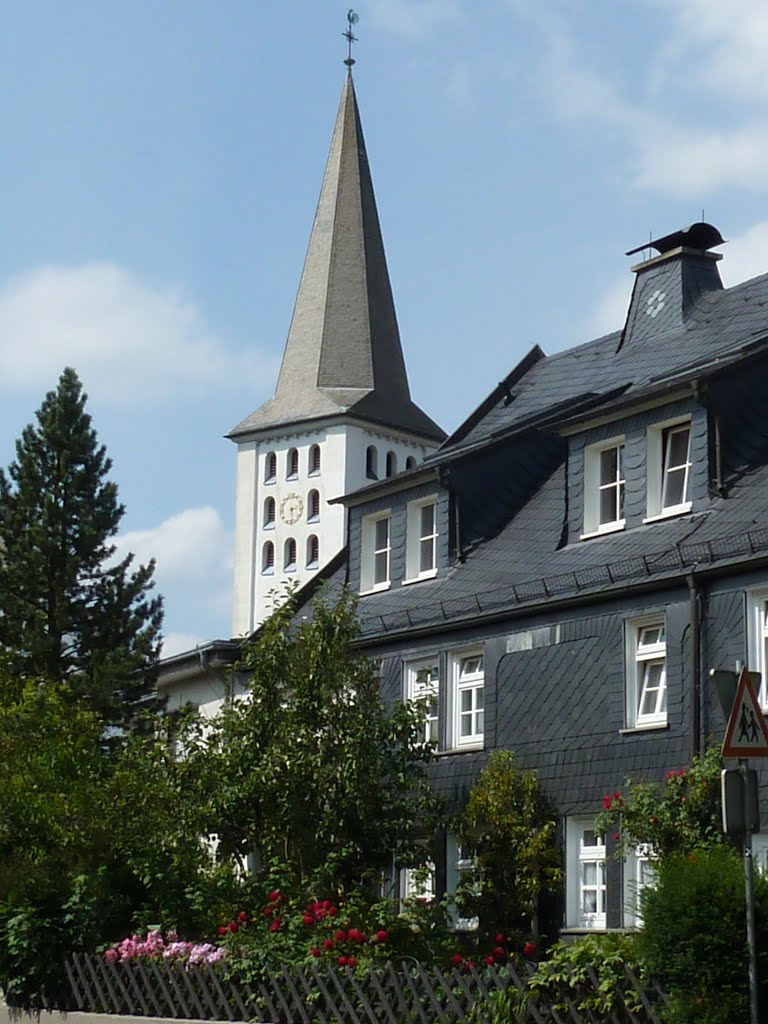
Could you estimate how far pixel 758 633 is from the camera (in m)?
24.8

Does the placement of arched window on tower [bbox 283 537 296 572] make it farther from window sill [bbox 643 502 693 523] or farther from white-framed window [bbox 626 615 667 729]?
white-framed window [bbox 626 615 667 729]

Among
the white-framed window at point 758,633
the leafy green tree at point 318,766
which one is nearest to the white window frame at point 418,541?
the leafy green tree at point 318,766

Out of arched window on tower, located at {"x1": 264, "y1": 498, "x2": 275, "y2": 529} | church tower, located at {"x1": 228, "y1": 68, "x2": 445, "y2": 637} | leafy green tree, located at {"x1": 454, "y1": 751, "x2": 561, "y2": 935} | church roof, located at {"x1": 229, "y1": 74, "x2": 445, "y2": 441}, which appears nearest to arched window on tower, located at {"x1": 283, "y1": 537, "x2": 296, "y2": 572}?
church tower, located at {"x1": 228, "y1": 68, "x2": 445, "y2": 637}

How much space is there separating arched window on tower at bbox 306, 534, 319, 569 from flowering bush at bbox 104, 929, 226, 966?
3096 inches

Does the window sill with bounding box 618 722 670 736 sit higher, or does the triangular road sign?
the window sill with bounding box 618 722 670 736

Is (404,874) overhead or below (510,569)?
below

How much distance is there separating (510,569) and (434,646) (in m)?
1.76

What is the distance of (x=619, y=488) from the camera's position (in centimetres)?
2934

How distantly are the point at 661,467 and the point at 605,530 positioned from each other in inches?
55.2

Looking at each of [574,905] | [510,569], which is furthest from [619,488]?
[574,905]

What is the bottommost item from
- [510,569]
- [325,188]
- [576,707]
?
[576,707]

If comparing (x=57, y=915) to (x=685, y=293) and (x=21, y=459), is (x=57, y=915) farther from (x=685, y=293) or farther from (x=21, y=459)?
(x=21, y=459)

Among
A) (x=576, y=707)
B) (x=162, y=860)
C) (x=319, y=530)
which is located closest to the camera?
(x=162, y=860)

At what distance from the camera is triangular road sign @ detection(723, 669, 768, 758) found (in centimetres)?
1421
